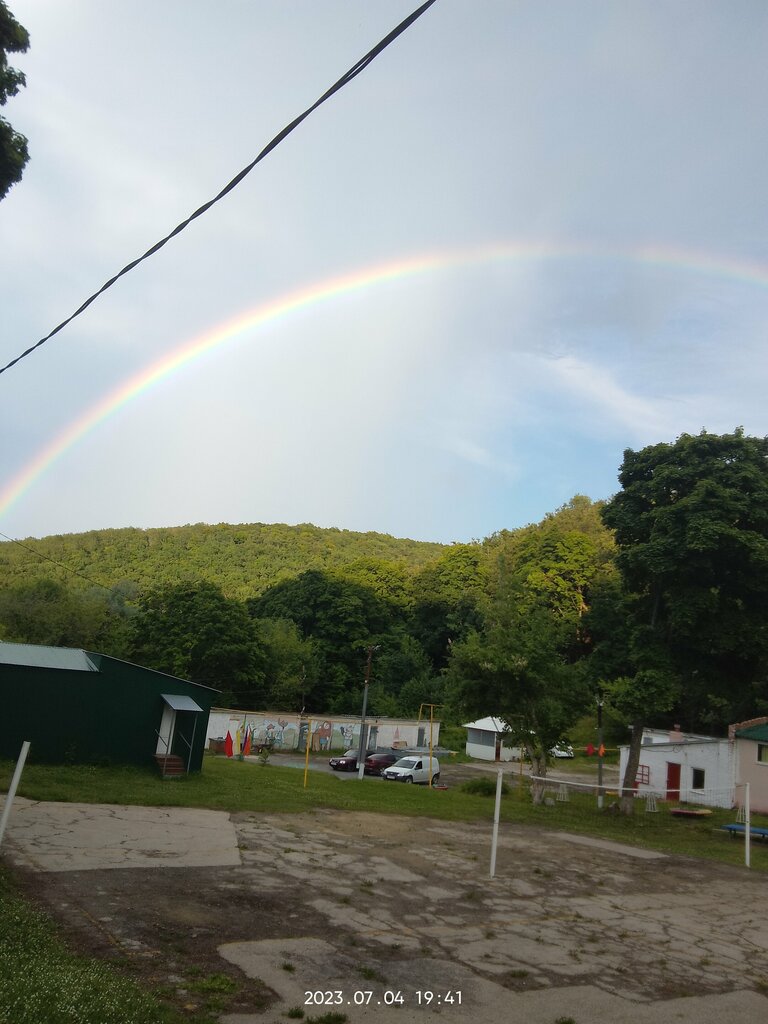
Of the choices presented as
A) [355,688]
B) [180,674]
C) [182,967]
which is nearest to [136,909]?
[182,967]

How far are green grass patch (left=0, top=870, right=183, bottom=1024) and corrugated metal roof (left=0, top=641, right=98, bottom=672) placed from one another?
16.9 meters

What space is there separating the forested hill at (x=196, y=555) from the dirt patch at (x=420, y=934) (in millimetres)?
70148

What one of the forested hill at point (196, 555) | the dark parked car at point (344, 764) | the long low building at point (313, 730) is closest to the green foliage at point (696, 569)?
the dark parked car at point (344, 764)

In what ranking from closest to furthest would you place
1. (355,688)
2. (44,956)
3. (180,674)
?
(44,956) < (180,674) < (355,688)

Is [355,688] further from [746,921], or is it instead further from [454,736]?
[746,921]

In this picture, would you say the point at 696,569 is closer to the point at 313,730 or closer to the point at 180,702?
the point at 180,702

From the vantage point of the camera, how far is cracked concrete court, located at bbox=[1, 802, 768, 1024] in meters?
6.81

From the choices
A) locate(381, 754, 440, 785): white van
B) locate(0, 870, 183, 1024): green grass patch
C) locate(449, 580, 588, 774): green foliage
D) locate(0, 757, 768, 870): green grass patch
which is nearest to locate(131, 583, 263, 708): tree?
locate(381, 754, 440, 785): white van

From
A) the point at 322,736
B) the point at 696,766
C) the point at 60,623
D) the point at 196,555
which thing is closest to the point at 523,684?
the point at 696,766

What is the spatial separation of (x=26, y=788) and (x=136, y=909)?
35.3 feet

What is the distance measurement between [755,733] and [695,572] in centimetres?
1178

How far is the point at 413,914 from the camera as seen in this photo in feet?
30.8

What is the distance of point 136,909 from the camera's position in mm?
8258

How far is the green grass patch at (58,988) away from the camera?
15.4 ft
